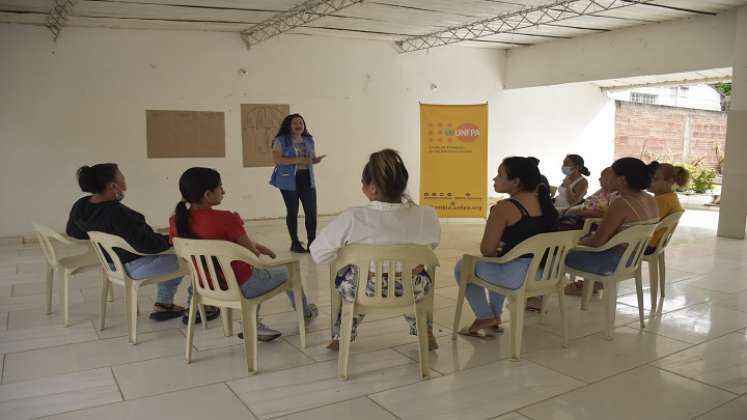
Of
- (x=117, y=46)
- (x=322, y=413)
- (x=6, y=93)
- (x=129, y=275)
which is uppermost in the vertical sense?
(x=117, y=46)

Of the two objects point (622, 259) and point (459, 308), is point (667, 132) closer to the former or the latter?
point (622, 259)

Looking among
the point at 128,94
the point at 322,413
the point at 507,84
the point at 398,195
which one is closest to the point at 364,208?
the point at 398,195

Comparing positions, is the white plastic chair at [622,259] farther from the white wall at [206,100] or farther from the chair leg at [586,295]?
the white wall at [206,100]

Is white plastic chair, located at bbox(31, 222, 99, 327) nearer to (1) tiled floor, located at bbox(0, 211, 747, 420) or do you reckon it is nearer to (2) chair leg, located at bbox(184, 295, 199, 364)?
(1) tiled floor, located at bbox(0, 211, 747, 420)

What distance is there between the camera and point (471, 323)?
3.64 m

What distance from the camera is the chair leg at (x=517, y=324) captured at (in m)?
2.97

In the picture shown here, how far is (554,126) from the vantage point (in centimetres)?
1113

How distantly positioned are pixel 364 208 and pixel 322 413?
0.92m

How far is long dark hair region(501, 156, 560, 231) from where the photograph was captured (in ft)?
9.93

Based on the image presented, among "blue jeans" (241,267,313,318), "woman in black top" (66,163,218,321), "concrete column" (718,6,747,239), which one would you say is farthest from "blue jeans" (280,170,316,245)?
"concrete column" (718,6,747,239)

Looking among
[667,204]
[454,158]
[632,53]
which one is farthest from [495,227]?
[632,53]

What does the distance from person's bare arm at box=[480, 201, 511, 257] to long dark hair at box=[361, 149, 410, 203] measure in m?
0.61

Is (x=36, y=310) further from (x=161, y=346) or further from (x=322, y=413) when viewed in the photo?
(x=322, y=413)

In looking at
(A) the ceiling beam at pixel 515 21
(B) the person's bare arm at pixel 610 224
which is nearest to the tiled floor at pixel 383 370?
(B) the person's bare arm at pixel 610 224
